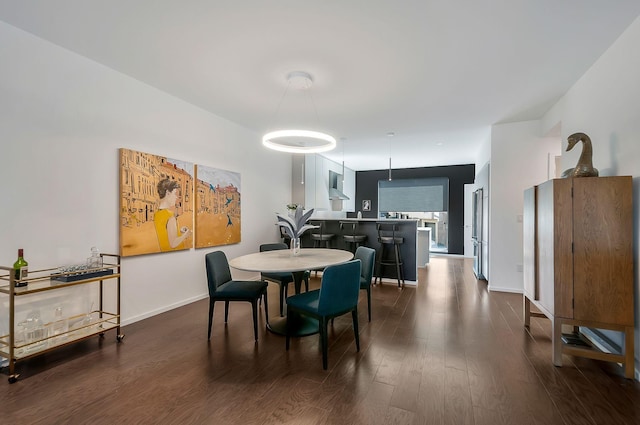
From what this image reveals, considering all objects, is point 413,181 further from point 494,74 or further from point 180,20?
point 180,20

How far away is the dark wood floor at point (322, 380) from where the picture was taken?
1.83 m

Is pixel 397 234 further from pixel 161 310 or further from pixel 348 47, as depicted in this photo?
pixel 161 310

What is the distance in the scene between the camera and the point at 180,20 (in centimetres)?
229

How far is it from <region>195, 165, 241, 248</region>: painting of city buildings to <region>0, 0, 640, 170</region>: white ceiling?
1001 mm

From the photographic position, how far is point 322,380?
87.2 inches

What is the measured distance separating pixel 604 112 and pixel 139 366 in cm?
475

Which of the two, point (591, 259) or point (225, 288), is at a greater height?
point (591, 259)

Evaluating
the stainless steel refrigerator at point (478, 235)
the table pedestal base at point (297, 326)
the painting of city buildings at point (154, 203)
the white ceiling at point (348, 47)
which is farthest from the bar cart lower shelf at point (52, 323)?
the stainless steel refrigerator at point (478, 235)

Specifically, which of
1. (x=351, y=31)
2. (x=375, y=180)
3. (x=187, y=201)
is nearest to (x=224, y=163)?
(x=187, y=201)

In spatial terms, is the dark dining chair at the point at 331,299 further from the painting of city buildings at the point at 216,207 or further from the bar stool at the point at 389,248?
the bar stool at the point at 389,248

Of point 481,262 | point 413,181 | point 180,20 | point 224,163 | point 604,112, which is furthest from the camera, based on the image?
point 413,181

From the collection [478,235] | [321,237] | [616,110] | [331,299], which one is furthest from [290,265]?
[478,235]

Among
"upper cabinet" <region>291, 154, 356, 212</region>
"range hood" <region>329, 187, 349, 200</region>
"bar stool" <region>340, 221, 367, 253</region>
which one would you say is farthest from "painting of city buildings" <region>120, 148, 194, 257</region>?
"range hood" <region>329, 187, 349, 200</region>

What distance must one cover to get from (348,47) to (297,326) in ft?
9.37
